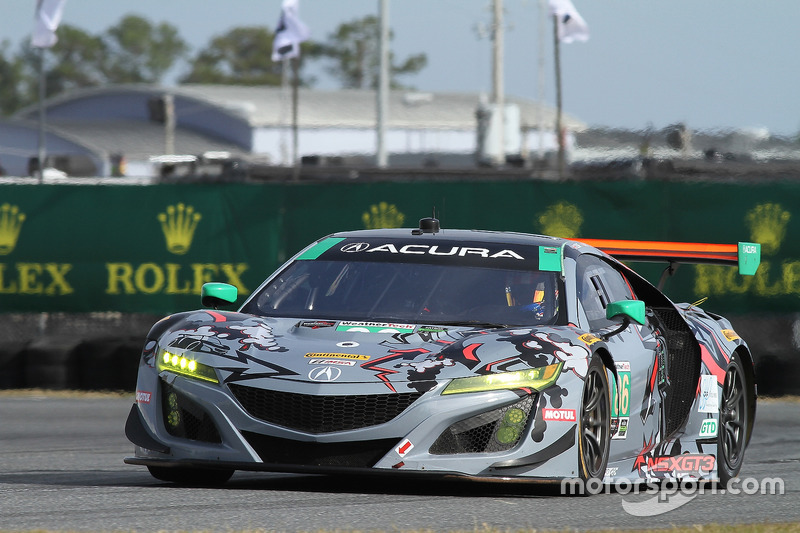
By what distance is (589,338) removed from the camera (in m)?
6.76

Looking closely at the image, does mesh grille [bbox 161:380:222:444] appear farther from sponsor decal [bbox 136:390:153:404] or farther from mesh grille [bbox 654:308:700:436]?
mesh grille [bbox 654:308:700:436]

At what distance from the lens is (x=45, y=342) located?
13.9 metres

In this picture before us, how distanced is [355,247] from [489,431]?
1.81 meters

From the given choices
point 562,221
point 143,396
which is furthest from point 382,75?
point 143,396

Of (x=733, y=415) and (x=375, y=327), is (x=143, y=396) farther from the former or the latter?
(x=733, y=415)

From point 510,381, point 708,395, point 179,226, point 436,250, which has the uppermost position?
point 436,250

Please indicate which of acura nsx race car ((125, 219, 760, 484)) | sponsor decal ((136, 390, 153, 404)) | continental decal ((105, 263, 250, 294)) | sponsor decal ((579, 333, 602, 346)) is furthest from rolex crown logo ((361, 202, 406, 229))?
sponsor decal ((136, 390, 153, 404))

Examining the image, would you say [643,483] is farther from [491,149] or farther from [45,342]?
[491,149]

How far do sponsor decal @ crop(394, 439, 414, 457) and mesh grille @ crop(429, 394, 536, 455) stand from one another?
0.12 m

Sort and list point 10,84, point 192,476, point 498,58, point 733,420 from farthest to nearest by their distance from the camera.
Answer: point 10,84 < point 498,58 < point 733,420 < point 192,476

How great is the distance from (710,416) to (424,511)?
245 cm

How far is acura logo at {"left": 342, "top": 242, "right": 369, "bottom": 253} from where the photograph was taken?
304 inches

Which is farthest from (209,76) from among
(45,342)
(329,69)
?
(45,342)

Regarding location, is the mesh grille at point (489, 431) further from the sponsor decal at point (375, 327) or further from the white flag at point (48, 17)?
the white flag at point (48, 17)
